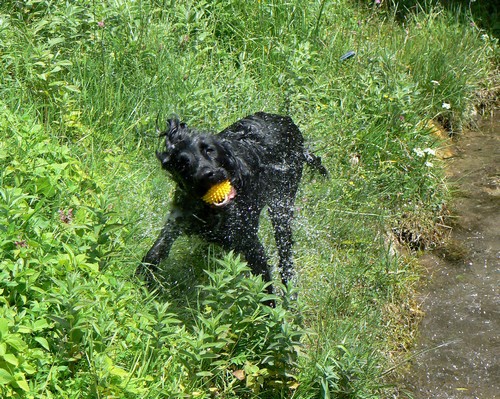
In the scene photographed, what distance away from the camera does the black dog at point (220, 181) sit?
427cm

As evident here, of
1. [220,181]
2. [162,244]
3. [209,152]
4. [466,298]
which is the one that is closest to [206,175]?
[220,181]

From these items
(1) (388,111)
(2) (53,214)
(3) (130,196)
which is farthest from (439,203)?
(2) (53,214)

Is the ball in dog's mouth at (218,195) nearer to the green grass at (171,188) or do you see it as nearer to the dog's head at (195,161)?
the dog's head at (195,161)

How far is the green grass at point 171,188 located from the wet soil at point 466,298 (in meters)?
0.17

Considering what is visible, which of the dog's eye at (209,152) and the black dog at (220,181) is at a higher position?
the dog's eye at (209,152)

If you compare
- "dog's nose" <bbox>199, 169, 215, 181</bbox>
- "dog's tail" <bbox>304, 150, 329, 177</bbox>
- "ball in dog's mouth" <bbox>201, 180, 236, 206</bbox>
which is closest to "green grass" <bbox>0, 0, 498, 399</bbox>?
"dog's tail" <bbox>304, 150, 329, 177</bbox>

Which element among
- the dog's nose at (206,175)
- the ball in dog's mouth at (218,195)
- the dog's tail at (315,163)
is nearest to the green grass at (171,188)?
the dog's tail at (315,163)

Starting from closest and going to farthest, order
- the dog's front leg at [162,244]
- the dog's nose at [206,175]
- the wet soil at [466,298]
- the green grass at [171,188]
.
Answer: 1. the green grass at [171,188]
2. the dog's nose at [206,175]
3. the dog's front leg at [162,244]
4. the wet soil at [466,298]

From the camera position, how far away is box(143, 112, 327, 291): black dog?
14.0 feet

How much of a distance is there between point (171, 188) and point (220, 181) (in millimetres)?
863

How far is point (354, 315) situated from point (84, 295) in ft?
5.95

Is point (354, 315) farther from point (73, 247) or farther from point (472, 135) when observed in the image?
point (472, 135)

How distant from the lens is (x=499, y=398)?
4555mm

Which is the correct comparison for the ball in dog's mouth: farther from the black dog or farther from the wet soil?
the wet soil
